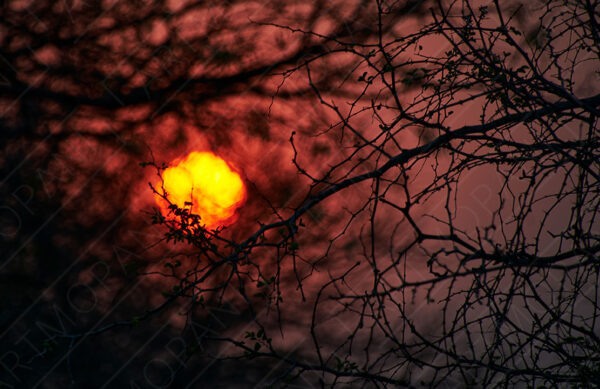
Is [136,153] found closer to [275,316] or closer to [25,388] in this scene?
[275,316]

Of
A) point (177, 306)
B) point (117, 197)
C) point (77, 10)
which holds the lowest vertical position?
point (177, 306)

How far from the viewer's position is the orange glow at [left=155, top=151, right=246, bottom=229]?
7.40 ft

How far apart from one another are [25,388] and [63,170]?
3.65 feet

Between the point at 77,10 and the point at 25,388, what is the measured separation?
73.5 inches

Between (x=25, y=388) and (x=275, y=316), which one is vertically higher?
(x=275, y=316)

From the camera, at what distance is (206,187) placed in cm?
228

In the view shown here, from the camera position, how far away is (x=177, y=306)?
2.45 metres

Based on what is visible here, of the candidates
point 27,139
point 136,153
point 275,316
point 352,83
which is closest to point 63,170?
point 27,139

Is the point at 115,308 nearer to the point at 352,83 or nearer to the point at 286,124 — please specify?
the point at 286,124

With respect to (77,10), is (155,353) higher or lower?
lower

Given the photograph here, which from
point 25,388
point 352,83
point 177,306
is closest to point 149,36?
point 352,83

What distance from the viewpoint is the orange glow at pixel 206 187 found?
226cm

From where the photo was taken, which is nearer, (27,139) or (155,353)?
(27,139)

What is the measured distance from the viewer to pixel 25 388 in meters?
2.40
